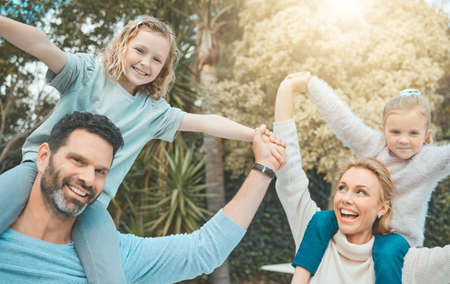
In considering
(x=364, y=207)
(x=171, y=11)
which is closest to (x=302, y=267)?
(x=364, y=207)

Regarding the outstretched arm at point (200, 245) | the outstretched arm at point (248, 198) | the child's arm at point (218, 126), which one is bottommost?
the outstretched arm at point (200, 245)

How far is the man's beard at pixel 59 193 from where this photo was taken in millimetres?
1115

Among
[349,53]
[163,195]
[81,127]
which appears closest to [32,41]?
[81,127]

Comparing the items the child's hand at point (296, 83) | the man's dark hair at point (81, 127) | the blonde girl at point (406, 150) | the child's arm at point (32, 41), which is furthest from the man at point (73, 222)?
the blonde girl at point (406, 150)

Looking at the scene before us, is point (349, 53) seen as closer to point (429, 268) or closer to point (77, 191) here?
point (429, 268)

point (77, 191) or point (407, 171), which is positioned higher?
point (407, 171)

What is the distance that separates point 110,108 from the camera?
64.9 inches

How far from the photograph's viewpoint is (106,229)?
4.23ft

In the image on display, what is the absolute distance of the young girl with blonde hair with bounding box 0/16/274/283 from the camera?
47.2 inches

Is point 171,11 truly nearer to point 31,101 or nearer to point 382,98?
point 31,101

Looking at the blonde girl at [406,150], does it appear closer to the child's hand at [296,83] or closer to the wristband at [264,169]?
the child's hand at [296,83]

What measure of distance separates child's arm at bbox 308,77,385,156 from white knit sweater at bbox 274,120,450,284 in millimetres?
238

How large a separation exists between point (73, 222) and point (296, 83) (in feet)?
3.61

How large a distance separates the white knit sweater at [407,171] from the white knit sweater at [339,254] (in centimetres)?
25
